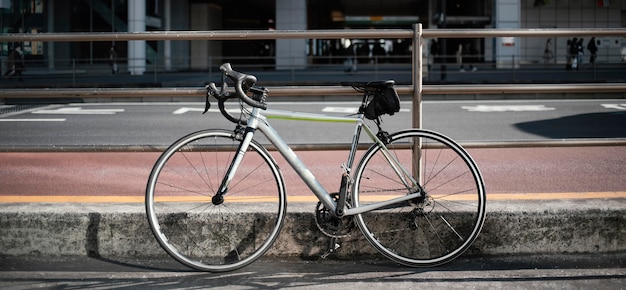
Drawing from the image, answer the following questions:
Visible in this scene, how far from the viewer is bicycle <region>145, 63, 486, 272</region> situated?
4035 mm

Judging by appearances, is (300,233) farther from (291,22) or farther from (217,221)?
(291,22)

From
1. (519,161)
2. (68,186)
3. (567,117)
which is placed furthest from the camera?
(567,117)

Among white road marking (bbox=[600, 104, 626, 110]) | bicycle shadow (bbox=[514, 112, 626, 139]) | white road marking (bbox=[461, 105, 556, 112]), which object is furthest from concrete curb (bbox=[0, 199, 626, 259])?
white road marking (bbox=[600, 104, 626, 110])

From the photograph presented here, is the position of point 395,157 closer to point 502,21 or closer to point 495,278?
point 495,278

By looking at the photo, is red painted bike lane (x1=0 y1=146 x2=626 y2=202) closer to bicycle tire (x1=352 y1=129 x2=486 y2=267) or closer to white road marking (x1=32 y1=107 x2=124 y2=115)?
bicycle tire (x1=352 y1=129 x2=486 y2=267)

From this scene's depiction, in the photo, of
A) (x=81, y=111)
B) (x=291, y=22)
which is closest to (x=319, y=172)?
(x=81, y=111)

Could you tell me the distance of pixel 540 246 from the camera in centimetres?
446

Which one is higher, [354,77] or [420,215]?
[354,77]

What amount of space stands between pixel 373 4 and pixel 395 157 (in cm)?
4194

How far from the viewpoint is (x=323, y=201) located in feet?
13.5

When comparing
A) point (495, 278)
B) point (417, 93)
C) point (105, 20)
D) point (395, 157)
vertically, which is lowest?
point (495, 278)

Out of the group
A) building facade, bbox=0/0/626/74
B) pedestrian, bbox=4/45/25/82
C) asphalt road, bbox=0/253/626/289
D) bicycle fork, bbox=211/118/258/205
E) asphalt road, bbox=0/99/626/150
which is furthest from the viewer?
building facade, bbox=0/0/626/74

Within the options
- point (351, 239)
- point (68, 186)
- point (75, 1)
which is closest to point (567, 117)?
point (68, 186)

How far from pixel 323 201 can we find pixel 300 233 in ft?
1.19
